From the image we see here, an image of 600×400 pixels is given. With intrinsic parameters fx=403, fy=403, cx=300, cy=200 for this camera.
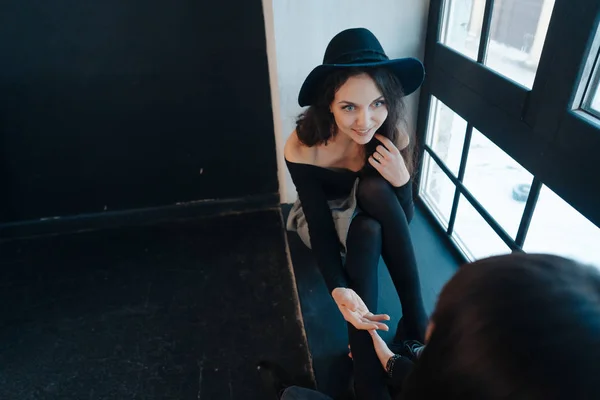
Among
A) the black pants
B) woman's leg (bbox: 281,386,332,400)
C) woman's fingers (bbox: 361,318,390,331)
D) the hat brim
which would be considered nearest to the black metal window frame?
the hat brim

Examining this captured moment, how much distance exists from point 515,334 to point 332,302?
1.06 metres

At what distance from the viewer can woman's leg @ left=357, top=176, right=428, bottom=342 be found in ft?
3.69

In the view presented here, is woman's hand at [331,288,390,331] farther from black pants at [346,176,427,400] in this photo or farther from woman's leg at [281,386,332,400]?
woman's leg at [281,386,332,400]

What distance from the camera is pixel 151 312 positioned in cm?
153

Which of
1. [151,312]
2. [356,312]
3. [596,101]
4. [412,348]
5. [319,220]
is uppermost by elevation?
[596,101]

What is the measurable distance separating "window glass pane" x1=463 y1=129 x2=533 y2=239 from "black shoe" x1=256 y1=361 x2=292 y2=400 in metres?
0.79

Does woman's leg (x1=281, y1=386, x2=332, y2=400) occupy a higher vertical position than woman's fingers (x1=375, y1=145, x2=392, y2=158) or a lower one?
lower

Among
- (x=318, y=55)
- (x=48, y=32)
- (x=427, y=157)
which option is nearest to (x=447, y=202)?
(x=427, y=157)

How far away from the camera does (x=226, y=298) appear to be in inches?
62.1

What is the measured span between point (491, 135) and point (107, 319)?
147cm

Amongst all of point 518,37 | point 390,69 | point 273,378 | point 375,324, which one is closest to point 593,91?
point 518,37

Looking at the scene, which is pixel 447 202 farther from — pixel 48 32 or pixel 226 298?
pixel 48 32

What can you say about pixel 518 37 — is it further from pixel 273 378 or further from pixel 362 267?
pixel 273 378

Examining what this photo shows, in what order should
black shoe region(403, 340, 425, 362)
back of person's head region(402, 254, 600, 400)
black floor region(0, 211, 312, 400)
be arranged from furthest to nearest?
1. black floor region(0, 211, 312, 400)
2. black shoe region(403, 340, 425, 362)
3. back of person's head region(402, 254, 600, 400)
